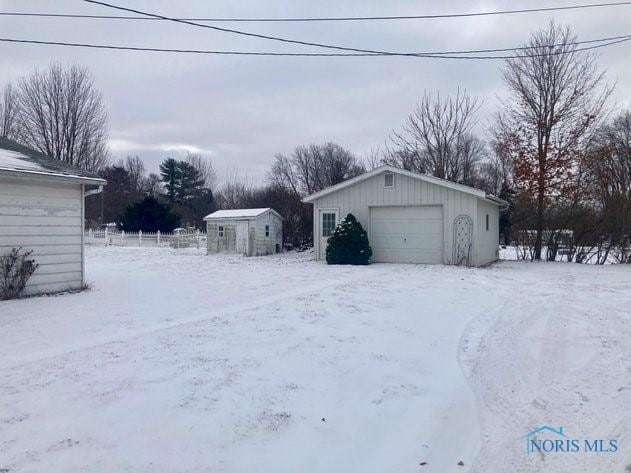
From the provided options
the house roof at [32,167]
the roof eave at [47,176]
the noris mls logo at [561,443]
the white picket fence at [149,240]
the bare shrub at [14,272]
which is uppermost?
the house roof at [32,167]

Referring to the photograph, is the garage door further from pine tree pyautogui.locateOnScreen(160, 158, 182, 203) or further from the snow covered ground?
pine tree pyautogui.locateOnScreen(160, 158, 182, 203)

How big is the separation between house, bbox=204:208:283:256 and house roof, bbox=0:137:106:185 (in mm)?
11423

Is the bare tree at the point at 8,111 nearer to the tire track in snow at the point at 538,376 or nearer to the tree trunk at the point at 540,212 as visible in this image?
the tree trunk at the point at 540,212

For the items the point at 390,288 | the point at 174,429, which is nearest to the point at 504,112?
the point at 390,288

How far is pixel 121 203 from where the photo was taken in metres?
43.8

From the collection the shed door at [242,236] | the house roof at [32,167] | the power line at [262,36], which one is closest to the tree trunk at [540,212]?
the power line at [262,36]

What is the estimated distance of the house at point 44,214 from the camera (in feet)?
28.5

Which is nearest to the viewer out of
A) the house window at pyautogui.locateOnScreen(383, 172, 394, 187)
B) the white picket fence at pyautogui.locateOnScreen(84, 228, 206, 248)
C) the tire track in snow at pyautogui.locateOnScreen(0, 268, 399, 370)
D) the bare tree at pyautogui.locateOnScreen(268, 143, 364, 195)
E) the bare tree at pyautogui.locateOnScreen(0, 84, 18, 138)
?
the tire track in snow at pyautogui.locateOnScreen(0, 268, 399, 370)

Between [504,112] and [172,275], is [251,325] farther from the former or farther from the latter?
[504,112]

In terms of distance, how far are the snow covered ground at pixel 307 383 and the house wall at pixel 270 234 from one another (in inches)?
518

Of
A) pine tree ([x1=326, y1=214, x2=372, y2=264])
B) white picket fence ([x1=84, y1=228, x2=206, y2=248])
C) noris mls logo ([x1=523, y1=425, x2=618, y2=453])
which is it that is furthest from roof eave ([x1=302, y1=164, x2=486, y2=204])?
white picket fence ([x1=84, y1=228, x2=206, y2=248])

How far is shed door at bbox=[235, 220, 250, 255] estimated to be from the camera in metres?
21.9

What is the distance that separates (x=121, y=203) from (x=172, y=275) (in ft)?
112

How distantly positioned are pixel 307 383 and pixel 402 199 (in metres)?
12.3
